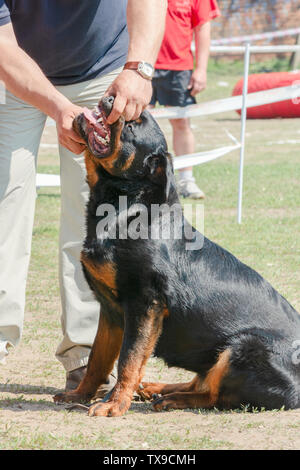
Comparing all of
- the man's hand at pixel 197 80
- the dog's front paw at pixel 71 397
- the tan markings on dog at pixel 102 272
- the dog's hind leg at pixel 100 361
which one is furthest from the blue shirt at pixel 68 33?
the man's hand at pixel 197 80

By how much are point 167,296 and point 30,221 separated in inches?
39.5

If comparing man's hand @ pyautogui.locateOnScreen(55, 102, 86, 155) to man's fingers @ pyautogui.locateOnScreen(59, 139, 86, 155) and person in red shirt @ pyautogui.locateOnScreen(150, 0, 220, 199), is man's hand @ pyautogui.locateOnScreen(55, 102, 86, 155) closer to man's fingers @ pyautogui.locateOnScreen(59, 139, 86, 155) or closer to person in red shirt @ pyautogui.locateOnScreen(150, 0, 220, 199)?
man's fingers @ pyautogui.locateOnScreen(59, 139, 86, 155)

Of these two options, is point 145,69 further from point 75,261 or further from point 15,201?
point 75,261

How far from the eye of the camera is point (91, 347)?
390 cm

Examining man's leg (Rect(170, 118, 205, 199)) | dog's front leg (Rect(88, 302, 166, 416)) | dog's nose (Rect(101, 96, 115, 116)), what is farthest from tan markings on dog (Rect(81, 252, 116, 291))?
man's leg (Rect(170, 118, 205, 199))

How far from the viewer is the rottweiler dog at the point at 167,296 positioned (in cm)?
335

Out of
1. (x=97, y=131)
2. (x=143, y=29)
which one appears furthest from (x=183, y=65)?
(x=97, y=131)

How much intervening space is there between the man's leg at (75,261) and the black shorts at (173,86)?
533 cm

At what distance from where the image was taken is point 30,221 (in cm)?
397

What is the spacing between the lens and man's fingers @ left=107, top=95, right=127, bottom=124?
10.5 ft

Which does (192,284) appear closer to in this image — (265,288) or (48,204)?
(265,288)

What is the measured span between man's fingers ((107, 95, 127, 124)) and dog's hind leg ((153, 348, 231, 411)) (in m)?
1.19

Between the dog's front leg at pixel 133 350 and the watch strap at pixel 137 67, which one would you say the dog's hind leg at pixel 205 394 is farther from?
the watch strap at pixel 137 67
